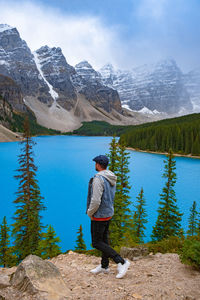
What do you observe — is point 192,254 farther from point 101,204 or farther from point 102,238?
point 101,204

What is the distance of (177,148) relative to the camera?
80688 millimetres

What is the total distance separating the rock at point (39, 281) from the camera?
4.05 metres

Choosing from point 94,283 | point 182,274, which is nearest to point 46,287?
point 94,283

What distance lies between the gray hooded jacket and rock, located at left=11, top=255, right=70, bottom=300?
57.1 inches

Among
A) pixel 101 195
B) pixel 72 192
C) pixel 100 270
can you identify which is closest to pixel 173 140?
pixel 72 192

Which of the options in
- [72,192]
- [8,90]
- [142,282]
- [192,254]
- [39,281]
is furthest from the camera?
[8,90]

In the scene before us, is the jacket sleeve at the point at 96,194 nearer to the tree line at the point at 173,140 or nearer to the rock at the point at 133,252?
the rock at the point at 133,252

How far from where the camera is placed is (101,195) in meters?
4.80

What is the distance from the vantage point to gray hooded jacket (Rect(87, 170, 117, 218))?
15.6 ft

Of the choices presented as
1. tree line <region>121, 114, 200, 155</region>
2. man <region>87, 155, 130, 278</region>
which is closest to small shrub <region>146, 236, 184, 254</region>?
man <region>87, 155, 130, 278</region>

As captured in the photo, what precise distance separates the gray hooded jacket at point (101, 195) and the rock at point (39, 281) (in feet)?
4.76

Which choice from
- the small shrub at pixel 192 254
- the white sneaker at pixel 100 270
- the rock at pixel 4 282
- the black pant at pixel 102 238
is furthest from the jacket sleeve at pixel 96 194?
the small shrub at pixel 192 254

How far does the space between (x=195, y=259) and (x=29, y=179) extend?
1306cm

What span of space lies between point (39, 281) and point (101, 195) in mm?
2060
